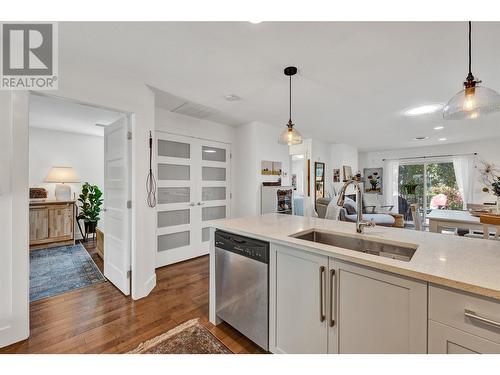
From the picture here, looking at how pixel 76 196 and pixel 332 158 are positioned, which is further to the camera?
pixel 332 158

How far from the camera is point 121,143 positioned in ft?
8.37

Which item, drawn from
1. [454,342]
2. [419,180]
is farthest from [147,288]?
[419,180]

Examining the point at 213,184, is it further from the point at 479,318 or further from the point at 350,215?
the point at 479,318

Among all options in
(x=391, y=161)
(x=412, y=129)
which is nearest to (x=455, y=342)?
(x=412, y=129)

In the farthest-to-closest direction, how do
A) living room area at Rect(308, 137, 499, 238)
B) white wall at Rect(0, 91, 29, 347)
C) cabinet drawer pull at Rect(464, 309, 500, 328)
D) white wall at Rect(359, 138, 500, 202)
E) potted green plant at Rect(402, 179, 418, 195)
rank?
potted green plant at Rect(402, 179, 418, 195), white wall at Rect(359, 138, 500, 202), living room area at Rect(308, 137, 499, 238), white wall at Rect(0, 91, 29, 347), cabinet drawer pull at Rect(464, 309, 500, 328)

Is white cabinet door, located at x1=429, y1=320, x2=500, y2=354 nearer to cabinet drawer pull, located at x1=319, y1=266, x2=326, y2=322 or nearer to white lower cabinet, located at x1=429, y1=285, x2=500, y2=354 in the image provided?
white lower cabinet, located at x1=429, y1=285, x2=500, y2=354

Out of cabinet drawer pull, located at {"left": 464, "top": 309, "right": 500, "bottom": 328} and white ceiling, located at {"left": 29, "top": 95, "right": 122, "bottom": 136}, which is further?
white ceiling, located at {"left": 29, "top": 95, "right": 122, "bottom": 136}

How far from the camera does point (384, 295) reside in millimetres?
1050

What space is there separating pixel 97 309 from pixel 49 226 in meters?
2.94

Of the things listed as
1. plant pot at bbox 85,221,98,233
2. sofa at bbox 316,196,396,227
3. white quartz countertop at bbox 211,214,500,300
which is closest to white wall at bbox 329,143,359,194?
sofa at bbox 316,196,396,227

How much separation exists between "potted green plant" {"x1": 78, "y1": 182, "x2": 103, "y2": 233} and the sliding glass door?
25.3 ft

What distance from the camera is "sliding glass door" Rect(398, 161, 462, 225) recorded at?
20.4ft

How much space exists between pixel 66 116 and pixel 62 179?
4.48 feet
